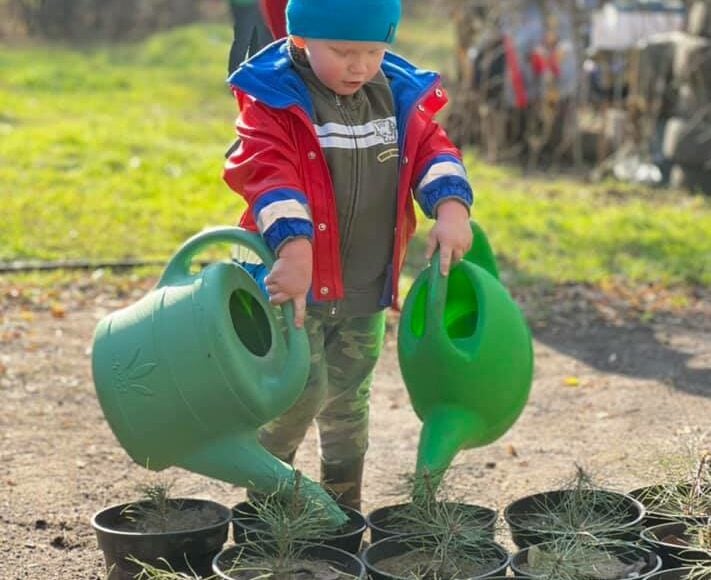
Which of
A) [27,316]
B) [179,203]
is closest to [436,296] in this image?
[27,316]

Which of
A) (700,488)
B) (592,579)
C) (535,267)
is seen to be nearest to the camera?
(592,579)

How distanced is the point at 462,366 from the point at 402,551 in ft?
1.36

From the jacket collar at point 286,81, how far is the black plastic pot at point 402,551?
2.96 ft

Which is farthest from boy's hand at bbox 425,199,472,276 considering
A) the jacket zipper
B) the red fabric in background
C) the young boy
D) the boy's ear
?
the red fabric in background

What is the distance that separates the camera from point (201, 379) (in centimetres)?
255

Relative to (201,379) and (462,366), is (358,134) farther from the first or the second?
(201,379)

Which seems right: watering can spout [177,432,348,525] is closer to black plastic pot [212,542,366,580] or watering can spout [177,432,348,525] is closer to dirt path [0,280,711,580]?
black plastic pot [212,542,366,580]

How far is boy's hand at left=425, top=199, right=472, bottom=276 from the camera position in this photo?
279 centimetres

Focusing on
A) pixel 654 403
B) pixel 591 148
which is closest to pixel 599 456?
pixel 654 403

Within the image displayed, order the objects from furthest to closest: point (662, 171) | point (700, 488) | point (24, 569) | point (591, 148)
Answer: point (591, 148) → point (662, 171) → point (24, 569) → point (700, 488)

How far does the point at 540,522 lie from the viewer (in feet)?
9.27

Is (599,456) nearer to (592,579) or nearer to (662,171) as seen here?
(592,579)

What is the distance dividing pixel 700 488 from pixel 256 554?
2.98 ft

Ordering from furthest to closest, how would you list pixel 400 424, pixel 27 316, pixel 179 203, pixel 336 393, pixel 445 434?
pixel 179 203 → pixel 27 316 → pixel 400 424 → pixel 336 393 → pixel 445 434
